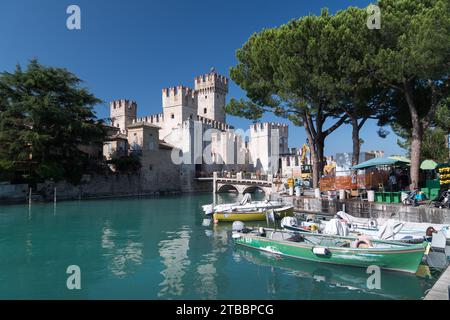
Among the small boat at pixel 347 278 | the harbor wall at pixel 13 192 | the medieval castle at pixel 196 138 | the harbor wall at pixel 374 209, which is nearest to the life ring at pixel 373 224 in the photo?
the harbor wall at pixel 374 209

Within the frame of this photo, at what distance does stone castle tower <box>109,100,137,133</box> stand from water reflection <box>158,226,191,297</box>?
142 ft

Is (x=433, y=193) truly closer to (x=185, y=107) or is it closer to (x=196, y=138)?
(x=196, y=138)

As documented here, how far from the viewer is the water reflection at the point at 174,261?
712 cm

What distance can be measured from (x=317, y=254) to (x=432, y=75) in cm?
930

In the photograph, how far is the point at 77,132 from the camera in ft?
97.6

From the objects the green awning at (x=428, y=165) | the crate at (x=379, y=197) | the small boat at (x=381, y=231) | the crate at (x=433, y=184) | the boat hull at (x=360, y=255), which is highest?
the green awning at (x=428, y=165)

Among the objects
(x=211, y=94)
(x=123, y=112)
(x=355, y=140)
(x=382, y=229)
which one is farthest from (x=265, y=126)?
(x=382, y=229)

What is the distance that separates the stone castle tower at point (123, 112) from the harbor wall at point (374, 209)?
41509mm

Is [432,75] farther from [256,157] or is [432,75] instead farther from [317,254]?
[256,157]

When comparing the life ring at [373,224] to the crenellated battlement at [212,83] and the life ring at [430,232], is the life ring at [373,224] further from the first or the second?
the crenellated battlement at [212,83]

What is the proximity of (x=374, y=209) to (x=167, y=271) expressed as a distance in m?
9.97

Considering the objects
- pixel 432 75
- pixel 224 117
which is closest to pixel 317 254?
pixel 432 75

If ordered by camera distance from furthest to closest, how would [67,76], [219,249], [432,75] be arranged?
[67,76], [432,75], [219,249]

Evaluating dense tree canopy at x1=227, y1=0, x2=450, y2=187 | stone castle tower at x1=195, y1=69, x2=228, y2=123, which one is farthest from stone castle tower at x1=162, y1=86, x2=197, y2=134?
dense tree canopy at x1=227, y1=0, x2=450, y2=187
